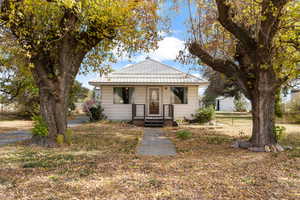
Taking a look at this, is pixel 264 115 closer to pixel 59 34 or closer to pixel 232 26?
pixel 232 26

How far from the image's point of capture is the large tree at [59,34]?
21.7 ft

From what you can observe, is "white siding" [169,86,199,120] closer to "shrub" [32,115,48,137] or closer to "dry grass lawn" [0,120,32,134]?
"dry grass lawn" [0,120,32,134]

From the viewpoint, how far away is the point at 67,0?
5562 mm

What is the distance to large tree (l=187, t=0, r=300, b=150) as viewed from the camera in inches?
237

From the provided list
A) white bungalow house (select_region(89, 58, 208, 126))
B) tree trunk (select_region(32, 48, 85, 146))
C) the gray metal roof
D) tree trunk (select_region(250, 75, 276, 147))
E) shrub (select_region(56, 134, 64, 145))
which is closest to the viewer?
tree trunk (select_region(250, 75, 276, 147))

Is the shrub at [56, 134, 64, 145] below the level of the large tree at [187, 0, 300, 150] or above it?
below

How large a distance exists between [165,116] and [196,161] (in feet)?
31.3

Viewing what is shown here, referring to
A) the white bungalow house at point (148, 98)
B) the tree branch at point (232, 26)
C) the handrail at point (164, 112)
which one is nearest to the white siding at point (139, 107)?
the white bungalow house at point (148, 98)

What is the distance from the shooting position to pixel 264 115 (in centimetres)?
652

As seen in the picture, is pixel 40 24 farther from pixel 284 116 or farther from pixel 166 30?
pixel 284 116

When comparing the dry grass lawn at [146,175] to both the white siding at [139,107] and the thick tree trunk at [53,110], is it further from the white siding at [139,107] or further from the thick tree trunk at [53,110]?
the white siding at [139,107]

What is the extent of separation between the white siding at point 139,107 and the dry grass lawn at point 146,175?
849 centimetres

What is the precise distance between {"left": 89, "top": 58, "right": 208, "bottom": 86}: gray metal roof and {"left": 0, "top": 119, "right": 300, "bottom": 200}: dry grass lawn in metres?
8.24

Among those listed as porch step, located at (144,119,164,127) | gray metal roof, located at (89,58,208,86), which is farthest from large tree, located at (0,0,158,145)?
porch step, located at (144,119,164,127)
